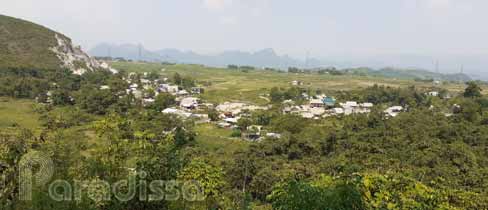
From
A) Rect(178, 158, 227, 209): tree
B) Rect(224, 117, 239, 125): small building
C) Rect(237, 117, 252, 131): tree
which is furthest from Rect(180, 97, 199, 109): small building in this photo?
Rect(178, 158, 227, 209): tree

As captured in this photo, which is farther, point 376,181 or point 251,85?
point 251,85

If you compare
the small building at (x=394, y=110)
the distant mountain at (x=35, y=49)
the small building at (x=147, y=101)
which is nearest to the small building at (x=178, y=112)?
the small building at (x=147, y=101)

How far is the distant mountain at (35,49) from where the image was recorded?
61531mm

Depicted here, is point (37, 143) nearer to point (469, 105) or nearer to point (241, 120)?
point (241, 120)

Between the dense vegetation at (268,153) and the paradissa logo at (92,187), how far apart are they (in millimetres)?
61

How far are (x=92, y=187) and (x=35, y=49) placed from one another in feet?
223

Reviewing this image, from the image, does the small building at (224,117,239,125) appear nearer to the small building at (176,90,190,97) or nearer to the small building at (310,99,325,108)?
the small building at (310,99,325,108)

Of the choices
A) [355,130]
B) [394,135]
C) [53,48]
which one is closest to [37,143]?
[394,135]

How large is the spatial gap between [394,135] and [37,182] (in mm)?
27743

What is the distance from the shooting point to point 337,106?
162ft

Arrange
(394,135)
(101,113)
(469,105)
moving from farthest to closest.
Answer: (101,113) < (469,105) < (394,135)

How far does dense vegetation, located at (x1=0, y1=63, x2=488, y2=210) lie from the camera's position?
7.52 meters

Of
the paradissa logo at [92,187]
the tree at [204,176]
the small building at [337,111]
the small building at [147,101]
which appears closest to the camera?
the paradissa logo at [92,187]

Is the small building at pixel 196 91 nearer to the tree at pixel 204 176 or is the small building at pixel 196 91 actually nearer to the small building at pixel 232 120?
the small building at pixel 232 120
